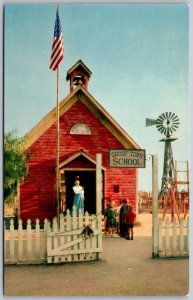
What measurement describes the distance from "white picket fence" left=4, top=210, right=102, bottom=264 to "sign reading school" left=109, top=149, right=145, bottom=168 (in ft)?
3.30

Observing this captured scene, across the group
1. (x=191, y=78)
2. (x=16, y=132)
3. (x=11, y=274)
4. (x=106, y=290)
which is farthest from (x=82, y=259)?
(x=191, y=78)

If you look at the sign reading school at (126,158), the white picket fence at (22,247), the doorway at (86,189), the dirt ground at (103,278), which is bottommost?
the dirt ground at (103,278)

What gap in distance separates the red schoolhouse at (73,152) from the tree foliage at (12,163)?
0.94ft

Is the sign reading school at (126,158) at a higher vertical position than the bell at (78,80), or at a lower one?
lower

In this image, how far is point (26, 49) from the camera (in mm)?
7289

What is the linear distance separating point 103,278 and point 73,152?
313cm

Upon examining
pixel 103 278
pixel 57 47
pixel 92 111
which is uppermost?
pixel 57 47

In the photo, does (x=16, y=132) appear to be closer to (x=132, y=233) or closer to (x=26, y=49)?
(x=26, y=49)

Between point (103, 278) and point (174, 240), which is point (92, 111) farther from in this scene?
point (103, 278)

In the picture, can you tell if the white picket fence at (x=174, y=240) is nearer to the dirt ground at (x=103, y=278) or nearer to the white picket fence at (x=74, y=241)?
the dirt ground at (x=103, y=278)

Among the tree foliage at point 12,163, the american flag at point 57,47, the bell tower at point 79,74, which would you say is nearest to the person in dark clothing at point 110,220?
the tree foliage at point 12,163

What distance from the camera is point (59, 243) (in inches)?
281

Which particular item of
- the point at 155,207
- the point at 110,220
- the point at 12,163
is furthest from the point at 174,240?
the point at 12,163

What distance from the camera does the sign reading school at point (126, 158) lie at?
291 inches
